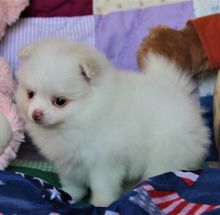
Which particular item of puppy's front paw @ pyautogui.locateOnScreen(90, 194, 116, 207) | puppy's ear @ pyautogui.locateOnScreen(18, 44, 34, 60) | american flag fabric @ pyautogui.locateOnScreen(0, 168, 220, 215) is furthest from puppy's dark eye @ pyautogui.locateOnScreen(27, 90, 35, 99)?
puppy's front paw @ pyautogui.locateOnScreen(90, 194, 116, 207)

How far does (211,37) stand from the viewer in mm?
1632

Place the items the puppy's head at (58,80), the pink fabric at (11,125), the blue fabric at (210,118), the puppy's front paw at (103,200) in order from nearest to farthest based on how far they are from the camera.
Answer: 1. the puppy's head at (58,80)
2. the puppy's front paw at (103,200)
3. the pink fabric at (11,125)
4. the blue fabric at (210,118)

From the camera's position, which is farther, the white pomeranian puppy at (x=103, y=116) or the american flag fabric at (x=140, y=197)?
the white pomeranian puppy at (x=103, y=116)

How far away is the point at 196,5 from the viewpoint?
1.81 metres

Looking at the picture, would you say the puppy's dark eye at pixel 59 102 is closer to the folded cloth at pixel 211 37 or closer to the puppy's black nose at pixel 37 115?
the puppy's black nose at pixel 37 115

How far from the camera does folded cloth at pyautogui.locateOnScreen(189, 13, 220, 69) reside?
1.63 m

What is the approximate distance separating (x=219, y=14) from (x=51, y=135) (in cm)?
76

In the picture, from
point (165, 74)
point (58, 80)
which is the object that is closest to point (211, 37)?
point (165, 74)

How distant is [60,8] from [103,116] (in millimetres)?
703

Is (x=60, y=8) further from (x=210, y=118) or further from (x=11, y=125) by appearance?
(x=210, y=118)

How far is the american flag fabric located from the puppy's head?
0.60 ft

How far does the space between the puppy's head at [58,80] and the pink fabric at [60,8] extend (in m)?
0.59

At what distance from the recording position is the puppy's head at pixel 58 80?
1.22 metres

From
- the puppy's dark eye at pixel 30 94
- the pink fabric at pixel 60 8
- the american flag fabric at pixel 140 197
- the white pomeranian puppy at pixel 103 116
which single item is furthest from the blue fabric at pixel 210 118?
the puppy's dark eye at pixel 30 94
